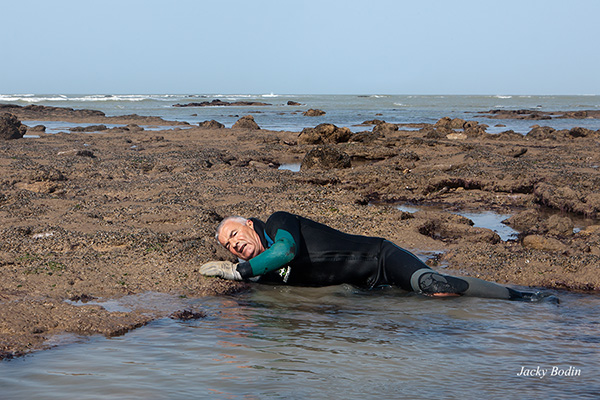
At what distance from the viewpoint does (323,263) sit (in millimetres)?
5980

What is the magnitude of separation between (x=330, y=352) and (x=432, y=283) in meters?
1.77

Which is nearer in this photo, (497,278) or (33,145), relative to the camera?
(497,278)

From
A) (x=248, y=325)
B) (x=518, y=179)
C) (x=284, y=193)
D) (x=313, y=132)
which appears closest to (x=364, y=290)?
(x=248, y=325)

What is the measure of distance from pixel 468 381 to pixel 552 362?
76 cm

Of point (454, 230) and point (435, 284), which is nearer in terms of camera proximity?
point (435, 284)

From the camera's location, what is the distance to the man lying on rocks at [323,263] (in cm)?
576

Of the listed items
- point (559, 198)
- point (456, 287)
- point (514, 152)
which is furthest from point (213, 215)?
point (514, 152)

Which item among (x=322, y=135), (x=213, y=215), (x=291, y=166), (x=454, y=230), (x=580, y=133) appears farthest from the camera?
(x=580, y=133)

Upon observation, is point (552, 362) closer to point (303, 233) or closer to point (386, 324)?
point (386, 324)

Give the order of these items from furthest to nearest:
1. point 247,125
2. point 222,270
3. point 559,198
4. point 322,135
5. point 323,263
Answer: point 247,125, point 322,135, point 559,198, point 222,270, point 323,263

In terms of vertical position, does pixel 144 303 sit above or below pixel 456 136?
below

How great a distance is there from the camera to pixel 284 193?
11117 millimetres

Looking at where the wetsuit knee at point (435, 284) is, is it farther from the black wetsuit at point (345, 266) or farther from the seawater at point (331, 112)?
the seawater at point (331, 112)

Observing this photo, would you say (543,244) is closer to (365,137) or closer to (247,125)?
(365,137)
